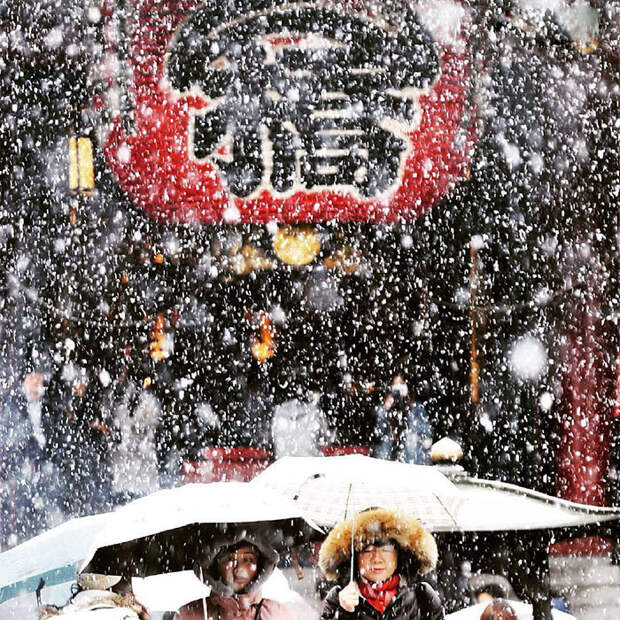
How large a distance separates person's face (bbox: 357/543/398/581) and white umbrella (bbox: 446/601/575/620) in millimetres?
1328

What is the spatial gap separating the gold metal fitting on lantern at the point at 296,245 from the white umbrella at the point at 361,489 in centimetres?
602

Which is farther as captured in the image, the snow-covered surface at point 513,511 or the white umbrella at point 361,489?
the snow-covered surface at point 513,511

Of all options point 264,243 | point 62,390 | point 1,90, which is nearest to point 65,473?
point 62,390

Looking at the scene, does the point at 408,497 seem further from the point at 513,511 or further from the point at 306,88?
the point at 306,88

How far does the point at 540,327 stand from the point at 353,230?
2.34 meters

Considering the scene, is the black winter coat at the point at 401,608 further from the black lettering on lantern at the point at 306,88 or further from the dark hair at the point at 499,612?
the black lettering on lantern at the point at 306,88

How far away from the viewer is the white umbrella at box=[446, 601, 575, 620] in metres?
4.77

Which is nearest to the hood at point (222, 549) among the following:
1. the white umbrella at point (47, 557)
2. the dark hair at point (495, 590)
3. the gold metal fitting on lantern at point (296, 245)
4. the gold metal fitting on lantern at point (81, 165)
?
the white umbrella at point (47, 557)

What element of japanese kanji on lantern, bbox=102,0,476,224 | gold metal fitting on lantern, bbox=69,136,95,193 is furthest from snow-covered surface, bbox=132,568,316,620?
gold metal fitting on lantern, bbox=69,136,95,193

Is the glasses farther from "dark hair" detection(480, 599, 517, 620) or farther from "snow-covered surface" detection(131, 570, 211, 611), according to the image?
"snow-covered surface" detection(131, 570, 211, 611)

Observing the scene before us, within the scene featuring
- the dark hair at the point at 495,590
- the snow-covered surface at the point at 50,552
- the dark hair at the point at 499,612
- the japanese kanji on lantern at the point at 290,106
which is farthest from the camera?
the japanese kanji on lantern at the point at 290,106

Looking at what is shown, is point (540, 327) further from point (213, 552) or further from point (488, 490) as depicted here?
point (213, 552)

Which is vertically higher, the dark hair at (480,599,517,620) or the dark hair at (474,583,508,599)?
the dark hair at (480,599,517,620)

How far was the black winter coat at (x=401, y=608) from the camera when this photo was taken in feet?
11.5
